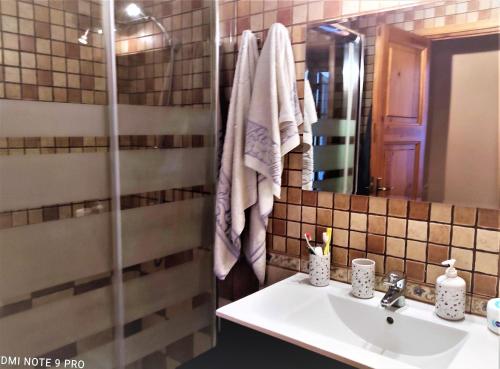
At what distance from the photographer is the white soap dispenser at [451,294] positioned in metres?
1.15

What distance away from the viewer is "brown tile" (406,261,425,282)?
129cm

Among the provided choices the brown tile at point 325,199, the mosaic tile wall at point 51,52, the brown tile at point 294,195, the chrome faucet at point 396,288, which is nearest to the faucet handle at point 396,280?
the chrome faucet at point 396,288

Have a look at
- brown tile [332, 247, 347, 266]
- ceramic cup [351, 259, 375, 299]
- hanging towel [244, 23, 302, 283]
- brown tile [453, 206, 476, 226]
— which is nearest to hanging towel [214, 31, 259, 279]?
hanging towel [244, 23, 302, 283]

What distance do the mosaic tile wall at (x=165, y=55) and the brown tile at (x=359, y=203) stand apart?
28.3 inches

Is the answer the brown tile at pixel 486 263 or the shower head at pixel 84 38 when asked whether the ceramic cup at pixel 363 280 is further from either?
the shower head at pixel 84 38

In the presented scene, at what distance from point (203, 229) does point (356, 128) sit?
0.75 meters

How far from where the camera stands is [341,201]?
4.72ft

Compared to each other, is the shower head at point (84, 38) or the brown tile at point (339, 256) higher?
the shower head at point (84, 38)

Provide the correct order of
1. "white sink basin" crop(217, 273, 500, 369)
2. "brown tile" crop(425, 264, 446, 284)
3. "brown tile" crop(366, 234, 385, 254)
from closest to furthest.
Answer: "white sink basin" crop(217, 273, 500, 369), "brown tile" crop(425, 264, 446, 284), "brown tile" crop(366, 234, 385, 254)

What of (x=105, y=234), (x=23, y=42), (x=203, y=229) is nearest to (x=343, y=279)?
(x=203, y=229)

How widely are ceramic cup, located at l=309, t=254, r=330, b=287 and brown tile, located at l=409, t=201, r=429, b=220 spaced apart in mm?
302

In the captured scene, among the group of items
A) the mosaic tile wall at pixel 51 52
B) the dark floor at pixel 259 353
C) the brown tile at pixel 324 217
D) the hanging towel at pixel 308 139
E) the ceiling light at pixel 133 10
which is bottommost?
Answer: the dark floor at pixel 259 353

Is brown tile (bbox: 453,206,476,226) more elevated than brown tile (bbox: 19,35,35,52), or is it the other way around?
brown tile (bbox: 19,35,35,52)

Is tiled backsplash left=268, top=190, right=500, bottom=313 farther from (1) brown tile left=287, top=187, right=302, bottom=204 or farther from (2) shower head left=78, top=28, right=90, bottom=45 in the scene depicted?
(2) shower head left=78, top=28, right=90, bottom=45
